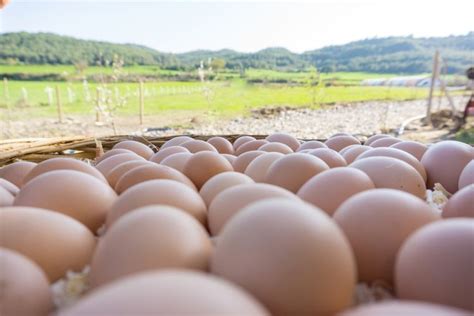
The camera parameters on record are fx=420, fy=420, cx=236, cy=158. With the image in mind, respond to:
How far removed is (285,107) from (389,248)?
31.3ft

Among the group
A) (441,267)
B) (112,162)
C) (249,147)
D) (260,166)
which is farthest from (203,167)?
(441,267)

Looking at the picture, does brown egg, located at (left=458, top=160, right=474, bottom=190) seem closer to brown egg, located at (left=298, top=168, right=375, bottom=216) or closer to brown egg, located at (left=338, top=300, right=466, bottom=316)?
brown egg, located at (left=298, top=168, right=375, bottom=216)

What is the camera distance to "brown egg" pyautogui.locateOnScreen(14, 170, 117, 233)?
2.30 ft

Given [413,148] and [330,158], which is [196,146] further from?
[413,148]

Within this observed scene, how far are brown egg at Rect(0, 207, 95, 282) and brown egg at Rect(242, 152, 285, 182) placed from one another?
455 millimetres

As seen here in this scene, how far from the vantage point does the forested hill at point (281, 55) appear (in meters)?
11.8

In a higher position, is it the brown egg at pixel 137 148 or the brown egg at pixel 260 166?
the brown egg at pixel 260 166

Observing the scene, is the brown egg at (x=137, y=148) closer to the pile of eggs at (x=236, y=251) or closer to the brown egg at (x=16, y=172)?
Answer: the brown egg at (x=16, y=172)

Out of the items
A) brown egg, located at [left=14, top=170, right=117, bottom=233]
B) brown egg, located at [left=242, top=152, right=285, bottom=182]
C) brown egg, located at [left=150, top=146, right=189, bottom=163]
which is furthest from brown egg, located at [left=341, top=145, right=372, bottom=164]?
brown egg, located at [left=14, top=170, right=117, bottom=233]

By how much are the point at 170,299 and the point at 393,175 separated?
25.9 inches

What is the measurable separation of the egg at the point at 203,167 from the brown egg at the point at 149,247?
18.1 inches

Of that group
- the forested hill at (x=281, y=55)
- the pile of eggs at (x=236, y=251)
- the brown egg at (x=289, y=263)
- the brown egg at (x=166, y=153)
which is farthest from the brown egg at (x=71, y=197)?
the forested hill at (x=281, y=55)

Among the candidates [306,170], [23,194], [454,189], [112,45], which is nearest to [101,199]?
[23,194]

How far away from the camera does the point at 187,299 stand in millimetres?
316
